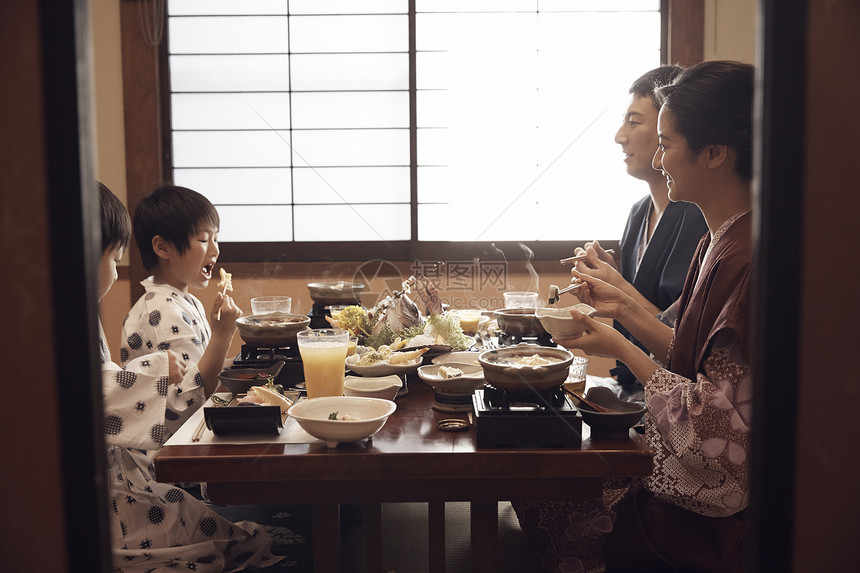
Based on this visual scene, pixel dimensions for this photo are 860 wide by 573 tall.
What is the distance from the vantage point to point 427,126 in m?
5.00

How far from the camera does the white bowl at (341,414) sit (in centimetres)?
150

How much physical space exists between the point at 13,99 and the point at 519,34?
4626 mm

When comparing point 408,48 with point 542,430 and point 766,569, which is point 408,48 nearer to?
point 542,430

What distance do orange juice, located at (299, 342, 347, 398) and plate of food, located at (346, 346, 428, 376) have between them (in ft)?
0.70

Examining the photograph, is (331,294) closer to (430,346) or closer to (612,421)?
(430,346)

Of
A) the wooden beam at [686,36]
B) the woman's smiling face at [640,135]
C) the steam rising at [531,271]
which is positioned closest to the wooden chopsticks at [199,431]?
the woman's smiling face at [640,135]

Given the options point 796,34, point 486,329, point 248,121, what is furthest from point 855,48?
point 248,121

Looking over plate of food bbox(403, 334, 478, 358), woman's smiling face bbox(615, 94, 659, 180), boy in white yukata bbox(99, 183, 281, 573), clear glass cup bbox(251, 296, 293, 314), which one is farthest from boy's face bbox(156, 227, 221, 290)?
woman's smiling face bbox(615, 94, 659, 180)

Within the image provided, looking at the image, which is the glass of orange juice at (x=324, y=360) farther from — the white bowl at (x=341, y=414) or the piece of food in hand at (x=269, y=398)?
the white bowl at (x=341, y=414)

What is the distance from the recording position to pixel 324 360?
1848 mm

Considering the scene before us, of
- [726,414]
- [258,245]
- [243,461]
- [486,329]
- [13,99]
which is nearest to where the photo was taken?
[13,99]

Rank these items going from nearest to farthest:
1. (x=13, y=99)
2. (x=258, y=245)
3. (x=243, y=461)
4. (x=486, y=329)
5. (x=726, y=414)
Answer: (x=13, y=99) → (x=243, y=461) → (x=726, y=414) → (x=486, y=329) → (x=258, y=245)

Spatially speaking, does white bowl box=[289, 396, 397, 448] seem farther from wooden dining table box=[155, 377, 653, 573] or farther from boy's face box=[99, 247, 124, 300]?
boy's face box=[99, 247, 124, 300]

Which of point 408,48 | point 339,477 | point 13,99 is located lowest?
point 339,477
